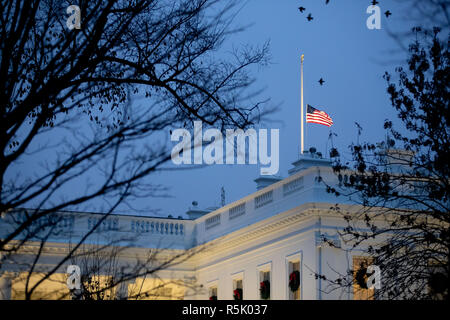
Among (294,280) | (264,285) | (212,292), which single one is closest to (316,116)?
(264,285)

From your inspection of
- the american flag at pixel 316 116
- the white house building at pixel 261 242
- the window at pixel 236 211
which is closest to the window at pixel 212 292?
the white house building at pixel 261 242

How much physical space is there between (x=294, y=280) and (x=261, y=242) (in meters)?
3.05

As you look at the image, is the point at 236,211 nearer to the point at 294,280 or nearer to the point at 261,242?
the point at 261,242

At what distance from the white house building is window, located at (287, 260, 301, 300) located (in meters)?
0.05

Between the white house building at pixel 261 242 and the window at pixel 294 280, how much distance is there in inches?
1.8

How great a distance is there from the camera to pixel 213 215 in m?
36.2

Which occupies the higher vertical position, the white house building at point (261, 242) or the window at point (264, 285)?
the white house building at point (261, 242)

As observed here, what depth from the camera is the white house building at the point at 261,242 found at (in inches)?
1090

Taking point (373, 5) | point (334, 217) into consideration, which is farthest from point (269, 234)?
point (373, 5)

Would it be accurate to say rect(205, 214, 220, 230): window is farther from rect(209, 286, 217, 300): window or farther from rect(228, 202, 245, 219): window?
rect(209, 286, 217, 300): window

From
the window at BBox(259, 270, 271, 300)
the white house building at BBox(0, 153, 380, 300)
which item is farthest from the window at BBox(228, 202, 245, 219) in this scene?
the window at BBox(259, 270, 271, 300)

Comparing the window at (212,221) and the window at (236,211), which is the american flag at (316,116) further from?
the window at (212,221)

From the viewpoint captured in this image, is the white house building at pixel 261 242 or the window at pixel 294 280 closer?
the white house building at pixel 261 242

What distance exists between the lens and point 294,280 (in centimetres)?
2892
